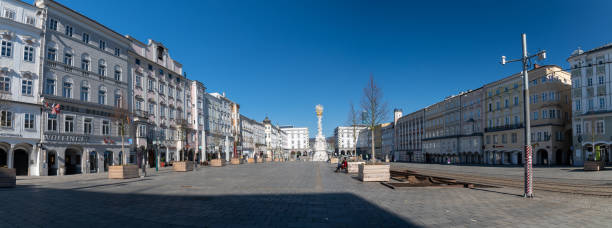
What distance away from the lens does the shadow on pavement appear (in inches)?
336

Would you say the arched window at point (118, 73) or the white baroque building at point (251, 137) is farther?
the white baroque building at point (251, 137)

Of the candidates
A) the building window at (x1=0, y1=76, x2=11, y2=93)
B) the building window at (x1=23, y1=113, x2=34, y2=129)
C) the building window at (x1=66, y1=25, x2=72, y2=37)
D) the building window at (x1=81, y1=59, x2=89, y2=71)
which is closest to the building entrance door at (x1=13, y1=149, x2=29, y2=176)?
the building window at (x1=23, y1=113, x2=34, y2=129)

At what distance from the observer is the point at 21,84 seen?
3038 centimetres

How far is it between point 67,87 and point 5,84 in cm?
593

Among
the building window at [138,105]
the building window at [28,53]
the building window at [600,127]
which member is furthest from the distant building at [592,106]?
the building window at [28,53]

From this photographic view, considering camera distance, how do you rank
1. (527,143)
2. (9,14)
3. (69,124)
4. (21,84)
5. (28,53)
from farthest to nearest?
(69,124) → (28,53) → (21,84) → (9,14) → (527,143)

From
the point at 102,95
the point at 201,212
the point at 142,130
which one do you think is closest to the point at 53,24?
the point at 102,95

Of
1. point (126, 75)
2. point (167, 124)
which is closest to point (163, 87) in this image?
point (167, 124)

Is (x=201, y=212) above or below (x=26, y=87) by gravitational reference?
below

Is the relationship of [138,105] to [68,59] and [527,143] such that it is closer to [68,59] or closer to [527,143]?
[68,59]

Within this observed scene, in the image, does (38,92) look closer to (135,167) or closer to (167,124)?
(135,167)

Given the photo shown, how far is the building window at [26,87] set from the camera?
100 feet

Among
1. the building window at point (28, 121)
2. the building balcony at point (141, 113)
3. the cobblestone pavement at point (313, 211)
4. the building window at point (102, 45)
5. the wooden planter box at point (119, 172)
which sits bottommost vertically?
the wooden planter box at point (119, 172)

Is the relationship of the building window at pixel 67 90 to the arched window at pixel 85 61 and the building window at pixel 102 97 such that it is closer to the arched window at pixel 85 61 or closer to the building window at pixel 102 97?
the arched window at pixel 85 61
